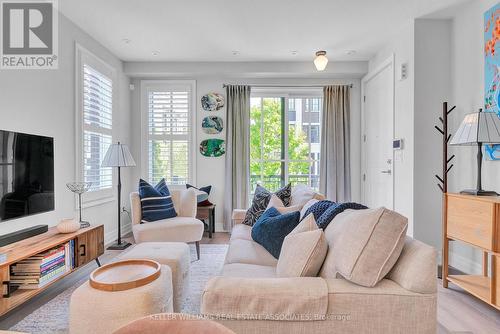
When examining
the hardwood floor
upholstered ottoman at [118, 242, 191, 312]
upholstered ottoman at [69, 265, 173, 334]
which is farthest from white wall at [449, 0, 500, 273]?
upholstered ottoman at [69, 265, 173, 334]

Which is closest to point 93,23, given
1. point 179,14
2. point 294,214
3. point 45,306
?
point 179,14

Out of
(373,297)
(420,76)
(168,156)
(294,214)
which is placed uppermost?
(420,76)

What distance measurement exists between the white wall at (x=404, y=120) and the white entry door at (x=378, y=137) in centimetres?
11

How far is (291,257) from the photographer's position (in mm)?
1484

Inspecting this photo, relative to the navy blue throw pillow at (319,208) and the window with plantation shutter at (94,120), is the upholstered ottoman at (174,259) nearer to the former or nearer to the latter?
the navy blue throw pillow at (319,208)

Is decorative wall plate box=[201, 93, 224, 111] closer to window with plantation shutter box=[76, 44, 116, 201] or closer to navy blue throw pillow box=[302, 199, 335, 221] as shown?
window with plantation shutter box=[76, 44, 116, 201]

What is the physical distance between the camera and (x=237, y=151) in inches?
187

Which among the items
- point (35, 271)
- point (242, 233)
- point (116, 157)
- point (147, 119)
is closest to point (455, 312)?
point (242, 233)

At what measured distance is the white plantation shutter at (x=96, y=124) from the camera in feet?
11.8

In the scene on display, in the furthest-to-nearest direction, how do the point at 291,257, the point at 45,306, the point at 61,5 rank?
the point at 61,5 → the point at 45,306 → the point at 291,257

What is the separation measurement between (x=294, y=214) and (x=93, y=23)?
312 cm

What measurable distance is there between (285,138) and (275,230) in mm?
2916

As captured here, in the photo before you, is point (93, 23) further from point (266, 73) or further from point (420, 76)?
point (420, 76)

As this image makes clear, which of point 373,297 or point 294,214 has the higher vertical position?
point 294,214
